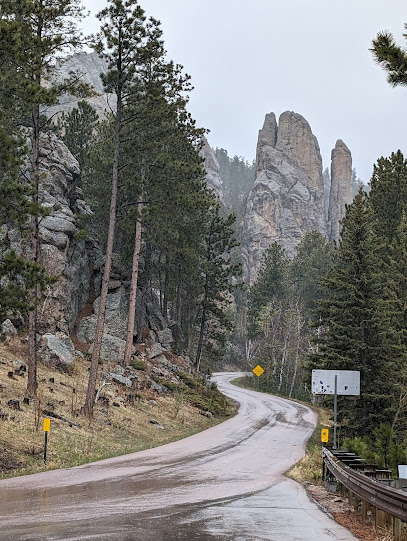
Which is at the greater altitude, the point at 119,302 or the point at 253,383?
the point at 119,302

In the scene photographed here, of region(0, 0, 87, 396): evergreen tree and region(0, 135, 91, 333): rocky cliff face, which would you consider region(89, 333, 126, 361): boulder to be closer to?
region(0, 135, 91, 333): rocky cliff face

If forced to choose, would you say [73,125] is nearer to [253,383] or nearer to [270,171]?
[253,383]

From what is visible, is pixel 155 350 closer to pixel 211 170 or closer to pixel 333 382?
pixel 333 382

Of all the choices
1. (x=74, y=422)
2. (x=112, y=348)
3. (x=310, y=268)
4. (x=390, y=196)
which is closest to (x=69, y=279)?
(x=112, y=348)

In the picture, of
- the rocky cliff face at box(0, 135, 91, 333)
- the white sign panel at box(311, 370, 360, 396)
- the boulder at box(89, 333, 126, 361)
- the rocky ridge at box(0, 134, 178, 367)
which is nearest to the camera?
the white sign panel at box(311, 370, 360, 396)

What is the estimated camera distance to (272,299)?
7850cm

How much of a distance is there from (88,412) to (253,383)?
4523 cm

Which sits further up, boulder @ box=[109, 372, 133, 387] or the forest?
the forest

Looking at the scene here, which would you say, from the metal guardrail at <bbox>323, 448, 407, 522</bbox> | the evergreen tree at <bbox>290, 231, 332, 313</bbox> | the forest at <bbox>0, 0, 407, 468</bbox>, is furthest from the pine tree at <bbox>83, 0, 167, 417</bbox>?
the evergreen tree at <bbox>290, 231, 332, 313</bbox>

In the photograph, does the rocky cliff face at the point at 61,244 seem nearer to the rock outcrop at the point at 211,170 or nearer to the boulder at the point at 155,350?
the boulder at the point at 155,350

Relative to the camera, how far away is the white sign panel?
2150 cm

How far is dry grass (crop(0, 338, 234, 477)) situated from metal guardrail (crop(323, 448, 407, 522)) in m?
7.34

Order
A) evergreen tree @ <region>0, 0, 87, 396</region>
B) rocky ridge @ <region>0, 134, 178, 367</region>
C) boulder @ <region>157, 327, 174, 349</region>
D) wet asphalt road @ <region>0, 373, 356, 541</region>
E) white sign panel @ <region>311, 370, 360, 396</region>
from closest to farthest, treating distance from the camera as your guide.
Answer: wet asphalt road @ <region>0, 373, 356, 541</region>
evergreen tree @ <region>0, 0, 87, 396</region>
white sign panel @ <region>311, 370, 360, 396</region>
rocky ridge @ <region>0, 134, 178, 367</region>
boulder @ <region>157, 327, 174, 349</region>

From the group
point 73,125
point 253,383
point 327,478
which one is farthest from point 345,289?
point 253,383
